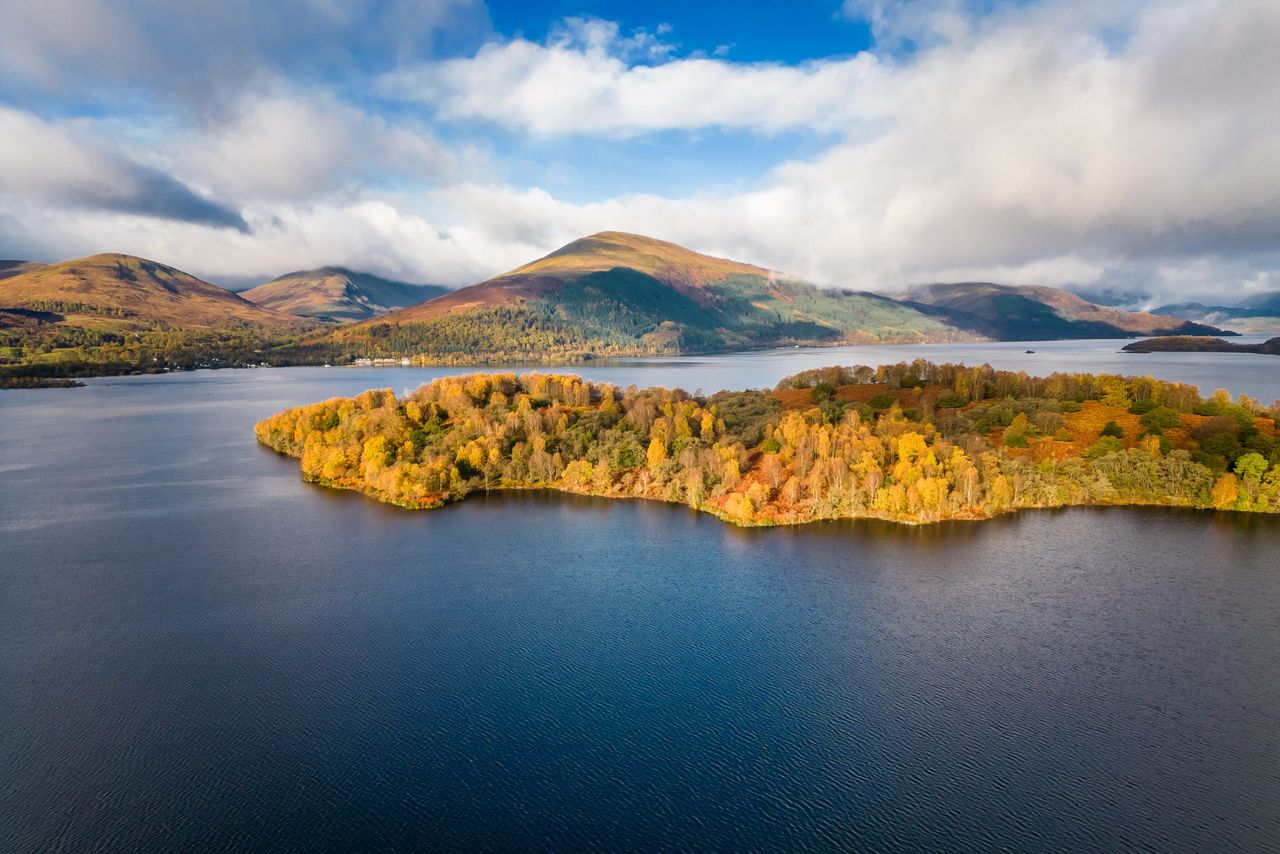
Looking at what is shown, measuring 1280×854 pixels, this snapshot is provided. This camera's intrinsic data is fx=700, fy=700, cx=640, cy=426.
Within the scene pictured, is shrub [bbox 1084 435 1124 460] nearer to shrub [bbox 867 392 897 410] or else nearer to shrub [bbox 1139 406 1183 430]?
shrub [bbox 1139 406 1183 430]

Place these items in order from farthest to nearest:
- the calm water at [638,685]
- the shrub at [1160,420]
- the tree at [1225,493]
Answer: the shrub at [1160,420], the tree at [1225,493], the calm water at [638,685]

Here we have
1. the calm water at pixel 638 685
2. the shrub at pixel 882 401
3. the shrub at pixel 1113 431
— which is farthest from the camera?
the shrub at pixel 882 401

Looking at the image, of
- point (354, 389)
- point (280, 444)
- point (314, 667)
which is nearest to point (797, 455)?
point (314, 667)

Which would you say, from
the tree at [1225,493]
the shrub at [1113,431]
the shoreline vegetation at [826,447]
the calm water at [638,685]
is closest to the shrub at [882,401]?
the shoreline vegetation at [826,447]

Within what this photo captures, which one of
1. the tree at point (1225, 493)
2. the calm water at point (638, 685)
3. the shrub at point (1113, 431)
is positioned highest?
the shrub at point (1113, 431)

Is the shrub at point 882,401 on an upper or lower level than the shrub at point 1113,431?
upper

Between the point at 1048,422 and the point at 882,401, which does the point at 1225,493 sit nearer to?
the point at 1048,422

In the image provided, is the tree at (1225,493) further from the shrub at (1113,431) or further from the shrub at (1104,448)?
the shrub at (1113,431)

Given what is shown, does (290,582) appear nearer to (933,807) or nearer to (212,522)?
(212,522)
